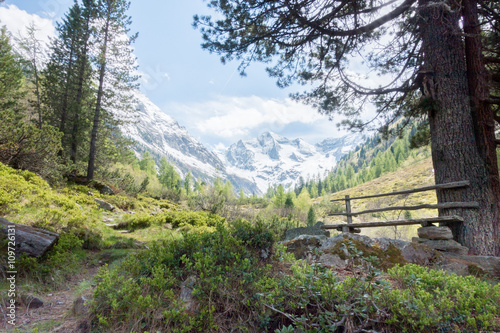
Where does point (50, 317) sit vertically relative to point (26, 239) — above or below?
below

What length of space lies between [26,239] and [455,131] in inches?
307

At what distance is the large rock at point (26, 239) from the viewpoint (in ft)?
12.0

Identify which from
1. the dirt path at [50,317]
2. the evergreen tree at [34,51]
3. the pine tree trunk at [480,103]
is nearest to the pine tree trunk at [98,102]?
the evergreen tree at [34,51]

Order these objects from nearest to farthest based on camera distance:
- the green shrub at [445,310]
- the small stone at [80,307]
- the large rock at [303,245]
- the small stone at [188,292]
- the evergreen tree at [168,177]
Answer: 1. the green shrub at [445,310]
2. the small stone at [188,292]
3. the small stone at [80,307]
4. the large rock at [303,245]
5. the evergreen tree at [168,177]

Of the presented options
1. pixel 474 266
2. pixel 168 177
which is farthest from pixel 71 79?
pixel 168 177

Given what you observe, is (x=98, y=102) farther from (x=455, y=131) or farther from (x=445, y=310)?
(x=445, y=310)

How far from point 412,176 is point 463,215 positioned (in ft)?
278

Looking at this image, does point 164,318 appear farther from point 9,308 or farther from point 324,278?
point 9,308

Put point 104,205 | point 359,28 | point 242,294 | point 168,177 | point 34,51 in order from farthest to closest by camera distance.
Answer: point 168,177 → point 34,51 → point 104,205 → point 359,28 → point 242,294

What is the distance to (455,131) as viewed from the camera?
4508 millimetres

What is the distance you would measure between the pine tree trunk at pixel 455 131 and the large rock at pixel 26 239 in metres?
7.24

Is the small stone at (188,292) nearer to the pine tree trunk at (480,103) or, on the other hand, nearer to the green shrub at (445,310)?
the green shrub at (445,310)

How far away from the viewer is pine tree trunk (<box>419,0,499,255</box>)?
4.17m

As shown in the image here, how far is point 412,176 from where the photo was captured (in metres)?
74.4
